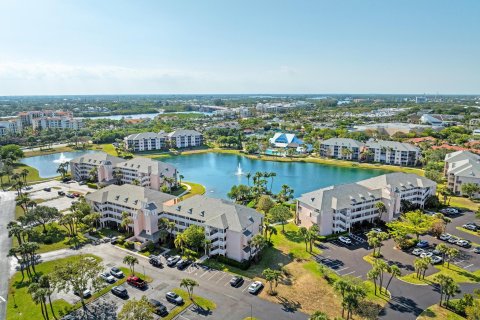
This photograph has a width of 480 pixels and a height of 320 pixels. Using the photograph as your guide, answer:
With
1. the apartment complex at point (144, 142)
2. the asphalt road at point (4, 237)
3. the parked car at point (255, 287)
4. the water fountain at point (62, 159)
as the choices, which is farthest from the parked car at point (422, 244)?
the water fountain at point (62, 159)

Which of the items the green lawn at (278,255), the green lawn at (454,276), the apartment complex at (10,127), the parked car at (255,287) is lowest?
the green lawn at (454,276)

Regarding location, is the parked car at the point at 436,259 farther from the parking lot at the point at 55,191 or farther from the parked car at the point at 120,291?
the parking lot at the point at 55,191

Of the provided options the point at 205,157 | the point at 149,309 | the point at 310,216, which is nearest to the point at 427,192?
the point at 310,216

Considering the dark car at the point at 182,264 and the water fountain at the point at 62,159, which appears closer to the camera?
Answer: the dark car at the point at 182,264

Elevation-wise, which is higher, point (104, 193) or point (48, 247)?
point (104, 193)

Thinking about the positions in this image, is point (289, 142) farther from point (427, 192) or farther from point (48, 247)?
point (48, 247)

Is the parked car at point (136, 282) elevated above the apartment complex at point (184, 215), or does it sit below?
below
